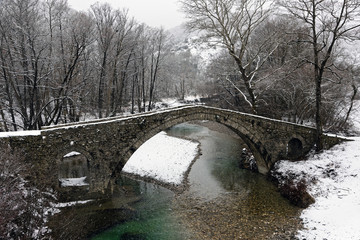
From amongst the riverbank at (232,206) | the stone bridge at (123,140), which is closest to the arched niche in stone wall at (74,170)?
the stone bridge at (123,140)

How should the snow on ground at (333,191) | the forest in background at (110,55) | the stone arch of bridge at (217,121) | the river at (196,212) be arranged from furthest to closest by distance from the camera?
1. the forest in background at (110,55)
2. the stone arch of bridge at (217,121)
3. the river at (196,212)
4. the snow on ground at (333,191)

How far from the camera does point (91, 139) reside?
429 inches

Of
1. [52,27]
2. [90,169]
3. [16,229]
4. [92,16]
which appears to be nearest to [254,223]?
[90,169]

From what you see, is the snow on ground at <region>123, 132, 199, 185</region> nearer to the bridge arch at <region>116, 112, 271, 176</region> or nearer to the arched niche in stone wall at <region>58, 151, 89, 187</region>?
the arched niche in stone wall at <region>58, 151, 89, 187</region>

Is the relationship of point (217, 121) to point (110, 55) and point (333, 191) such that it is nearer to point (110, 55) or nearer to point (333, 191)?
point (333, 191)

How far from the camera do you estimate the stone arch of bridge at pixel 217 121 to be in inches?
473

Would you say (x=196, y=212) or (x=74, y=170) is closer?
(x=196, y=212)

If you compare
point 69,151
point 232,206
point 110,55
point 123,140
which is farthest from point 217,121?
point 110,55

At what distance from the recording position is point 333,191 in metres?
11.1

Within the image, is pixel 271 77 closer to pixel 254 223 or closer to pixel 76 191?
pixel 254 223

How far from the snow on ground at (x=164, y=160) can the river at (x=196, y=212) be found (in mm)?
1027

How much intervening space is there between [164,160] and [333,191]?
10.8 meters

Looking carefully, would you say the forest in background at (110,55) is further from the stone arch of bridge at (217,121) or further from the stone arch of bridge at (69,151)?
the stone arch of bridge at (69,151)

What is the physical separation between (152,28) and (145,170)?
58.9 feet
